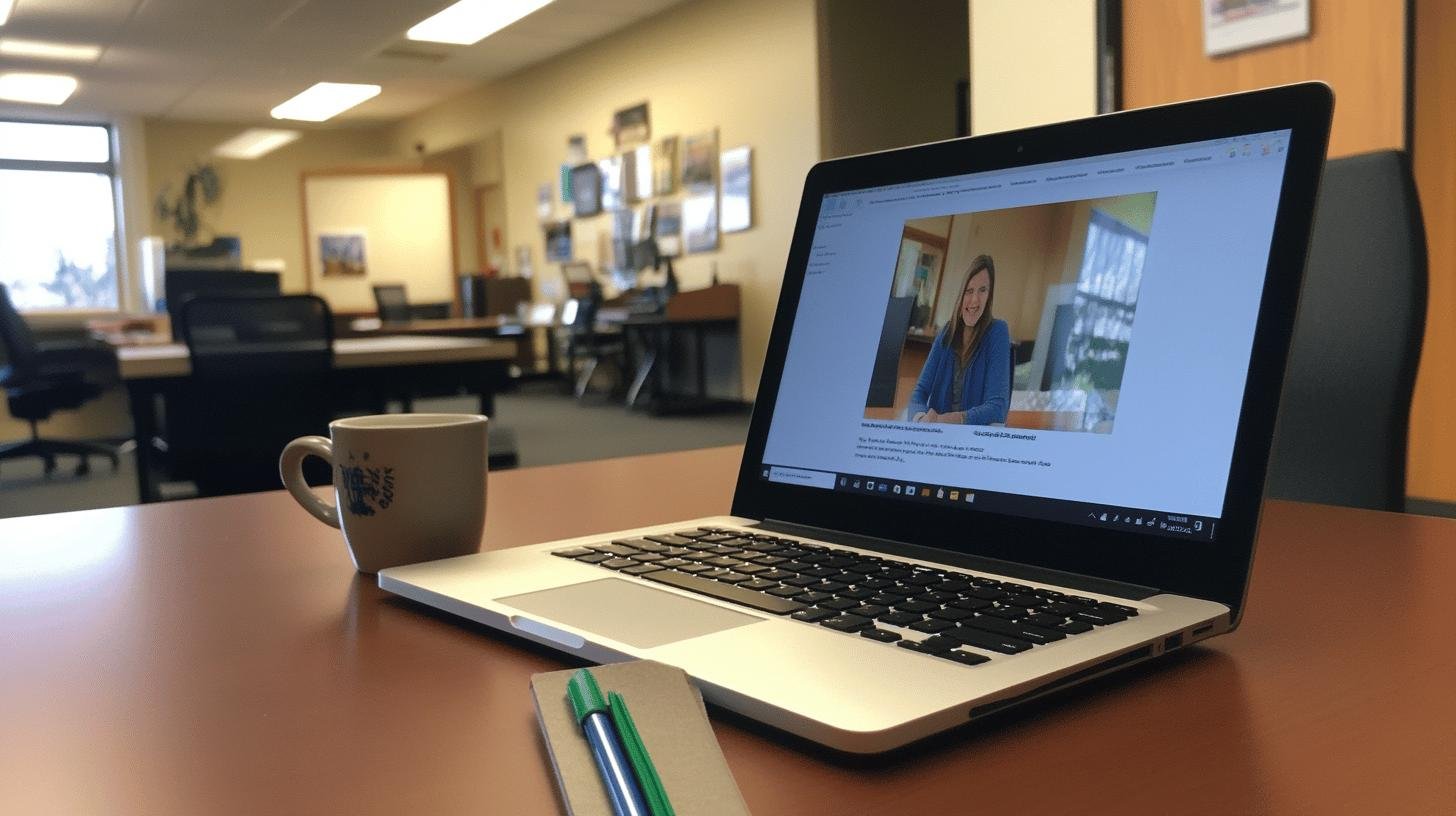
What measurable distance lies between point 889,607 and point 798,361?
269mm

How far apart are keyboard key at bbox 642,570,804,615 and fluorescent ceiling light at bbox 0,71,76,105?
947 centimetres

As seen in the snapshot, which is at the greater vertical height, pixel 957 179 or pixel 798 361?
pixel 957 179

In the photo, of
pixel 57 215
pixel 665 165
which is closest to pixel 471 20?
pixel 665 165

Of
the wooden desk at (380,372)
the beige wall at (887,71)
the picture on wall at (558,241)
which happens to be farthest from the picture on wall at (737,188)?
the wooden desk at (380,372)

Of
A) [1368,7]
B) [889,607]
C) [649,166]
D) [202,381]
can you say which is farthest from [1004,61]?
[649,166]

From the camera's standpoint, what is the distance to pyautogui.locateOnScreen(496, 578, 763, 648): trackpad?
47 cm

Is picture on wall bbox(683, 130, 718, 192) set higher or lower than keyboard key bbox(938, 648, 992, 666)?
higher

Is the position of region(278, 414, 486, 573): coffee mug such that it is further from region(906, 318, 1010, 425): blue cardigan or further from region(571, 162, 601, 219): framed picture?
region(571, 162, 601, 219): framed picture

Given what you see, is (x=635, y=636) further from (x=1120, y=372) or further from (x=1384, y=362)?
(x=1384, y=362)

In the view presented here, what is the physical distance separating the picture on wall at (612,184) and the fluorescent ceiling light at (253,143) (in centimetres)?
433

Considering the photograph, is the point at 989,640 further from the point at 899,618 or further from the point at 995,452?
the point at 995,452

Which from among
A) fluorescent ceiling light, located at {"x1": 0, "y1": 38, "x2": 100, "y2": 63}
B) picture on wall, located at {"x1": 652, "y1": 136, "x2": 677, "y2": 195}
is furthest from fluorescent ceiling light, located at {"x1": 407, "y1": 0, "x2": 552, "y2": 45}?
fluorescent ceiling light, located at {"x1": 0, "y1": 38, "x2": 100, "y2": 63}

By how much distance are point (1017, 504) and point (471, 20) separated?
23.7 ft

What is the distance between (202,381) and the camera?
2.66 meters
